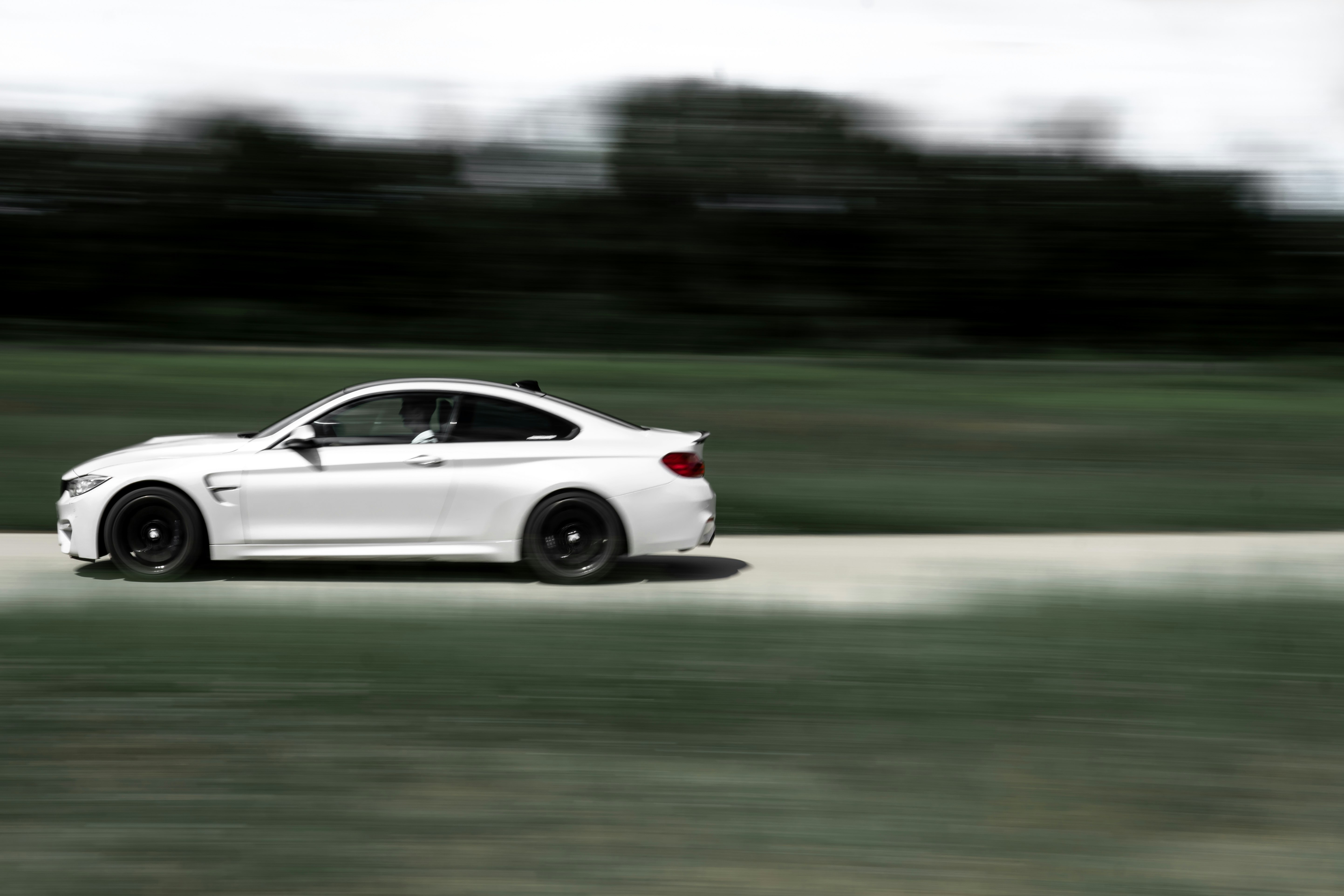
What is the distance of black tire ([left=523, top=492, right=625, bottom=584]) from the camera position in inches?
325

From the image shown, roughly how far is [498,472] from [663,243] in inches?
469

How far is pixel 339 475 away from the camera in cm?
824

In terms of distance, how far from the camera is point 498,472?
27.1ft

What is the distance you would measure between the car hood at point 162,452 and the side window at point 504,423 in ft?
4.65

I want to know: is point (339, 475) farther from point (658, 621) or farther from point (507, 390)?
point (658, 621)

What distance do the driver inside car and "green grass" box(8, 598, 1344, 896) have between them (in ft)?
7.04

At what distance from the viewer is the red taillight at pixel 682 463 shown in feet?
27.3

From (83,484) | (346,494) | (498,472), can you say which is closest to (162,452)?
(83,484)

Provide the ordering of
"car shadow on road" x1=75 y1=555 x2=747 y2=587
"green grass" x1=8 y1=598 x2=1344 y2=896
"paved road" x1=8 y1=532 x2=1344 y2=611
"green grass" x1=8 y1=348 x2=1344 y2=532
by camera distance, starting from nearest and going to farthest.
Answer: "green grass" x1=8 y1=598 x2=1344 y2=896
"paved road" x1=8 y1=532 x2=1344 y2=611
"car shadow on road" x1=75 y1=555 x2=747 y2=587
"green grass" x1=8 y1=348 x2=1344 y2=532

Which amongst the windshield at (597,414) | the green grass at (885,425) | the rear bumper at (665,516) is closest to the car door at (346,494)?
the windshield at (597,414)

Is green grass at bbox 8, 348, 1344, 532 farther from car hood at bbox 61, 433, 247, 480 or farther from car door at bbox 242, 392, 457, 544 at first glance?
car door at bbox 242, 392, 457, 544

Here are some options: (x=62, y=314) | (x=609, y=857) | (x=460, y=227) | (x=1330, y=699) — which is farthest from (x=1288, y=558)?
(x=62, y=314)

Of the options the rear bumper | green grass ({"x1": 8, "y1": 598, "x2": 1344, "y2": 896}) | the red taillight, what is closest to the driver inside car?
the rear bumper

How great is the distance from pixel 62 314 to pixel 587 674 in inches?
626
